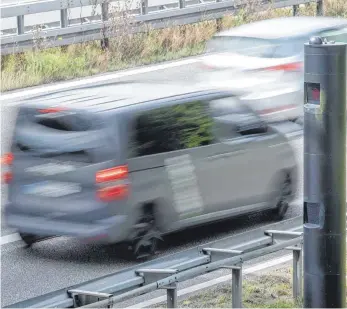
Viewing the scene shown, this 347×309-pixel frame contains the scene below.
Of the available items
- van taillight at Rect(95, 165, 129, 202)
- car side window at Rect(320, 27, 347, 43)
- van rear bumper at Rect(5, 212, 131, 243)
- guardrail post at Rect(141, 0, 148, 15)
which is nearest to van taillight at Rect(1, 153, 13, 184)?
van rear bumper at Rect(5, 212, 131, 243)

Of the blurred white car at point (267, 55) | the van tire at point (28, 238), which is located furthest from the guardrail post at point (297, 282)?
the blurred white car at point (267, 55)

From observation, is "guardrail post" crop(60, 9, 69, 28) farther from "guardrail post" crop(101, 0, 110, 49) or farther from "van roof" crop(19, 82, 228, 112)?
"van roof" crop(19, 82, 228, 112)

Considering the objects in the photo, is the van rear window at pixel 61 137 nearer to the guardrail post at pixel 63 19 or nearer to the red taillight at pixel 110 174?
the red taillight at pixel 110 174

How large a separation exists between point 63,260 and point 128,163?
4.17 feet

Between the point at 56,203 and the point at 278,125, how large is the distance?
3074mm

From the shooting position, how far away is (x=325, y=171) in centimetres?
812

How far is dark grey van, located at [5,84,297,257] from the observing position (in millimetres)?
11328

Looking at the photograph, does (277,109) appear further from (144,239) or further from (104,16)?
(104,16)

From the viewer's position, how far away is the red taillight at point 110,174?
11250mm

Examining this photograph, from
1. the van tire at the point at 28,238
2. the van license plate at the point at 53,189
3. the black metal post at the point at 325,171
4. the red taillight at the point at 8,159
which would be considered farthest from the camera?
the van tire at the point at 28,238

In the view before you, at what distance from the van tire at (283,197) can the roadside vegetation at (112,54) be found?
847 centimetres

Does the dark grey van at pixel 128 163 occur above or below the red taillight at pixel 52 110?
below

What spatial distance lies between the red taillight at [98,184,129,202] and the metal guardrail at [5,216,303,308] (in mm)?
1717

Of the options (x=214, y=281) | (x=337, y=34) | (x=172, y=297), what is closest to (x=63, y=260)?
(x=214, y=281)
